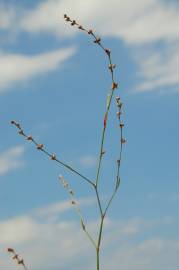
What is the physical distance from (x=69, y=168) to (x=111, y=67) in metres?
1.12

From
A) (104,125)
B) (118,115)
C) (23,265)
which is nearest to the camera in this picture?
(23,265)

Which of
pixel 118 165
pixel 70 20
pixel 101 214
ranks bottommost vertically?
pixel 101 214

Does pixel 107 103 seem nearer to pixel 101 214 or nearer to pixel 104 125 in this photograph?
pixel 104 125

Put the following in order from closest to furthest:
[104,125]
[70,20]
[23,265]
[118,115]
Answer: [23,265] < [104,125] < [118,115] < [70,20]

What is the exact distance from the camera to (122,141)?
4.42m

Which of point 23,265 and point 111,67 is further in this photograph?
point 111,67

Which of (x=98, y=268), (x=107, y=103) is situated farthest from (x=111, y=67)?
(x=98, y=268)

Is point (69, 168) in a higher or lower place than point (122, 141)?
lower

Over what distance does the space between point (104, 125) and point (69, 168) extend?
52 cm

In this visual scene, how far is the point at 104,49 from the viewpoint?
15.0ft

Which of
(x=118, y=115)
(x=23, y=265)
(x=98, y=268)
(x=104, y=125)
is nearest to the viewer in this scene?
(x=98, y=268)

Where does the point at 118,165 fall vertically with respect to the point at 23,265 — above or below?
above

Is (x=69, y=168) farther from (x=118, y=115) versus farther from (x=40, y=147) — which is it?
(x=118, y=115)

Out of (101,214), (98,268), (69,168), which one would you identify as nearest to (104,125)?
(69,168)
